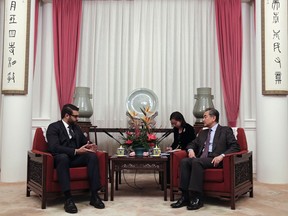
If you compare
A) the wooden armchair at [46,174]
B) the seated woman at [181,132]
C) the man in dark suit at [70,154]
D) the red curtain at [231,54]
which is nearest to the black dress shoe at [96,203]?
the man in dark suit at [70,154]

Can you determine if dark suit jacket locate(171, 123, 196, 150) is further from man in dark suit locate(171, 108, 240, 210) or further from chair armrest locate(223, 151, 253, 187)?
chair armrest locate(223, 151, 253, 187)

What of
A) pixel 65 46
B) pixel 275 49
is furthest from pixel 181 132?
pixel 65 46

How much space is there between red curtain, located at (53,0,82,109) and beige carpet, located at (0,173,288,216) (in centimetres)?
→ 190

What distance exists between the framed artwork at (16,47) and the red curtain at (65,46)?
2.64 feet

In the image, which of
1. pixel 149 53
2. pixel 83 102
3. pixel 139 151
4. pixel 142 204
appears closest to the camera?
pixel 142 204

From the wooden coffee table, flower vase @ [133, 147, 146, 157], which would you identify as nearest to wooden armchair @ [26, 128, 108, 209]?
the wooden coffee table

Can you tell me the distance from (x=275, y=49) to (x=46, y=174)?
3.63 metres

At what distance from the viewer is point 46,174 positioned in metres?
3.55

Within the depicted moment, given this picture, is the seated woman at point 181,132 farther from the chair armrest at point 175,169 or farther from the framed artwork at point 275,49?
the framed artwork at point 275,49

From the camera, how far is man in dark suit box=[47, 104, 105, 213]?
3500 millimetres

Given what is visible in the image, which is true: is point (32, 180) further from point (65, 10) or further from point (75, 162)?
point (65, 10)

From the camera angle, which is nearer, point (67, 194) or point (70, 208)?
point (70, 208)

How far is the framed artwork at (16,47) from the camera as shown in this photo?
5.05m

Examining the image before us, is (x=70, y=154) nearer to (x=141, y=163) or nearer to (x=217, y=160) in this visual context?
(x=141, y=163)
